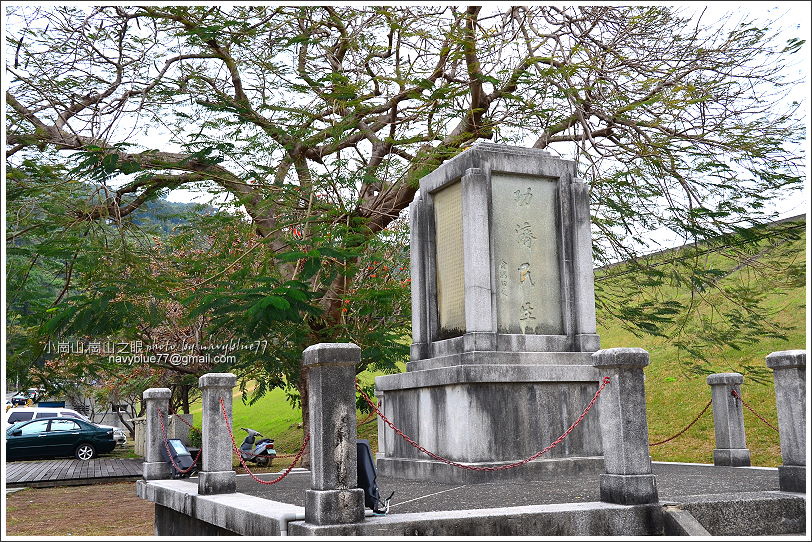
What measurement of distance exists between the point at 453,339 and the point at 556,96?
5.96 metres

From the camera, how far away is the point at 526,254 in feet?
32.7

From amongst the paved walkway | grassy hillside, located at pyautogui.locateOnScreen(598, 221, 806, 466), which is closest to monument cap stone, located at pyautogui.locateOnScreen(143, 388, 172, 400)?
the paved walkway

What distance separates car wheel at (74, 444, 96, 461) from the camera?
2731 centimetres

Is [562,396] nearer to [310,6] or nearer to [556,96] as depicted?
[556,96]

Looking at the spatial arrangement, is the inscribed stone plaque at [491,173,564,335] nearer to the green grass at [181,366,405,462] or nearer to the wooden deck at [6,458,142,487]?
the wooden deck at [6,458,142,487]

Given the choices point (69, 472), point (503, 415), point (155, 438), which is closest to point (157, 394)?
point (155, 438)

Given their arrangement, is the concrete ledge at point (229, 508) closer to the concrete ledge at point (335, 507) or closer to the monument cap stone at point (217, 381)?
the concrete ledge at point (335, 507)

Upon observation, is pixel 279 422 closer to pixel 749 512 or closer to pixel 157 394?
pixel 157 394

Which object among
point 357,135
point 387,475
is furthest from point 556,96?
point 387,475

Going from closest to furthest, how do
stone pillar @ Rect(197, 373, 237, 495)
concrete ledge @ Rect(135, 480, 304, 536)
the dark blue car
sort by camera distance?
concrete ledge @ Rect(135, 480, 304, 536), stone pillar @ Rect(197, 373, 237, 495), the dark blue car

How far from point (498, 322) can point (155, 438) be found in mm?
5265

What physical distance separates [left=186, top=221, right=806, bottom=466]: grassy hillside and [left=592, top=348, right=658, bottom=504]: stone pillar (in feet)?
26.3

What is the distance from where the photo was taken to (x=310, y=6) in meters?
14.4

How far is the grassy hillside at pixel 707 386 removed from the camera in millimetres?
15172
